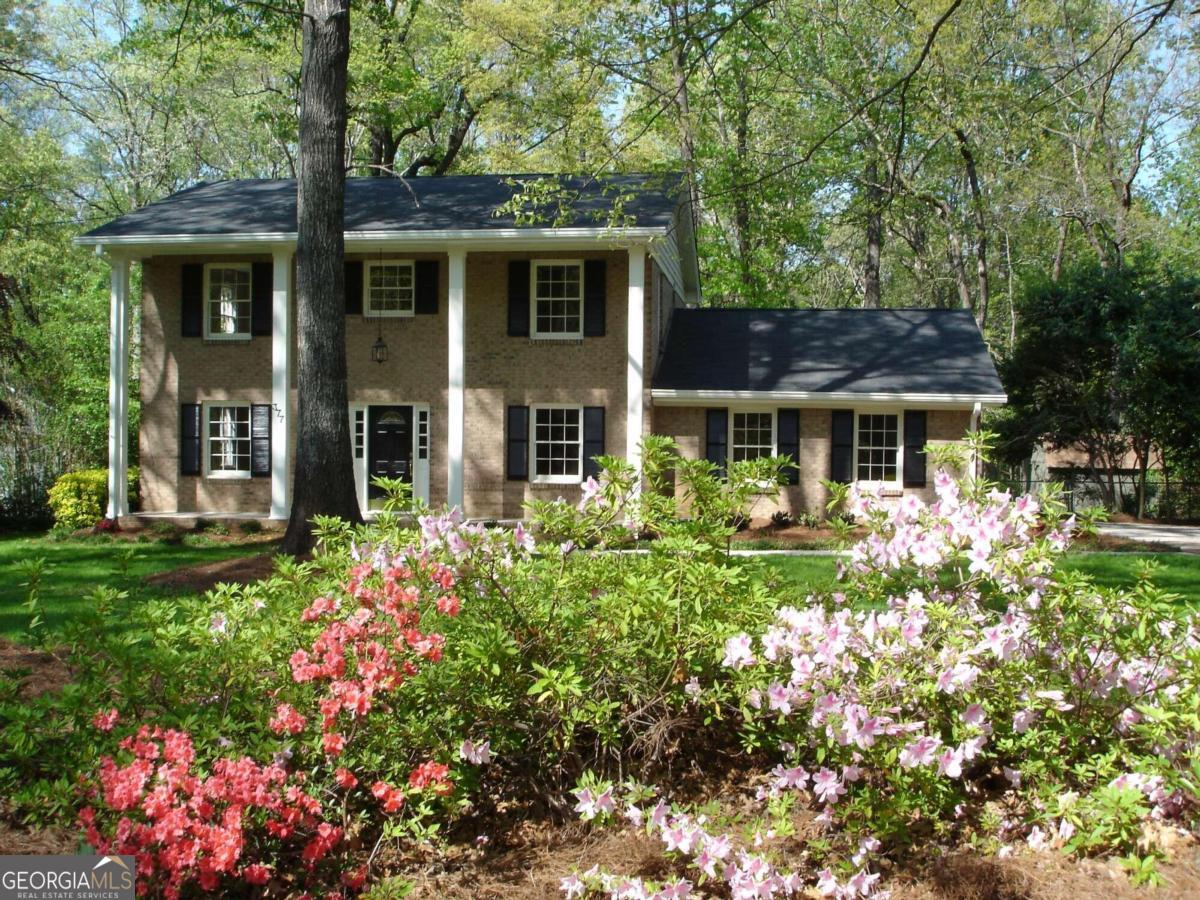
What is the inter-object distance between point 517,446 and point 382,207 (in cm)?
555

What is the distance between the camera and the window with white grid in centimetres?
1912

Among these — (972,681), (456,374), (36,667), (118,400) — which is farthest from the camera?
(118,400)

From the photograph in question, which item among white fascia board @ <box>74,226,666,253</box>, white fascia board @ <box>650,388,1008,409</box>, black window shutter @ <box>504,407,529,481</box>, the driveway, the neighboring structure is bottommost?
the driveway

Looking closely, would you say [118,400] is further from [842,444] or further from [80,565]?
[842,444]

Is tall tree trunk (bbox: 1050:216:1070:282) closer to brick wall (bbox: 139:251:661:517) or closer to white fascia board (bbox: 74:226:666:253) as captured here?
brick wall (bbox: 139:251:661:517)

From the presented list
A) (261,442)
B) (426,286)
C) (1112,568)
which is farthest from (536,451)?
(1112,568)

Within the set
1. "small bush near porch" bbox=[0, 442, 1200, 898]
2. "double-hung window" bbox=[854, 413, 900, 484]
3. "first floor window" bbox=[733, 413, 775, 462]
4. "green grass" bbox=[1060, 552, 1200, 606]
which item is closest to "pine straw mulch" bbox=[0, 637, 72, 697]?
"small bush near porch" bbox=[0, 442, 1200, 898]

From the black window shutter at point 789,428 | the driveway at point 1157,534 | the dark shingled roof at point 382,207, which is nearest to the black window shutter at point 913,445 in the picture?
the black window shutter at point 789,428

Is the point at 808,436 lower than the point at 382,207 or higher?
lower

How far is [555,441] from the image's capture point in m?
19.0

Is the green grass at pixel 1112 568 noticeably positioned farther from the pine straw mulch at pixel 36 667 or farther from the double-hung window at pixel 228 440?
the double-hung window at pixel 228 440

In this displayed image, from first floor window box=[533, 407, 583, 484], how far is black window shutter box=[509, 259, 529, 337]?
1590mm

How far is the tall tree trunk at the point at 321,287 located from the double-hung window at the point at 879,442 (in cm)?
→ 1043

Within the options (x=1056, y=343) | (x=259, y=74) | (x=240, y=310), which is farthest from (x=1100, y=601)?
(x=259, y=74)
